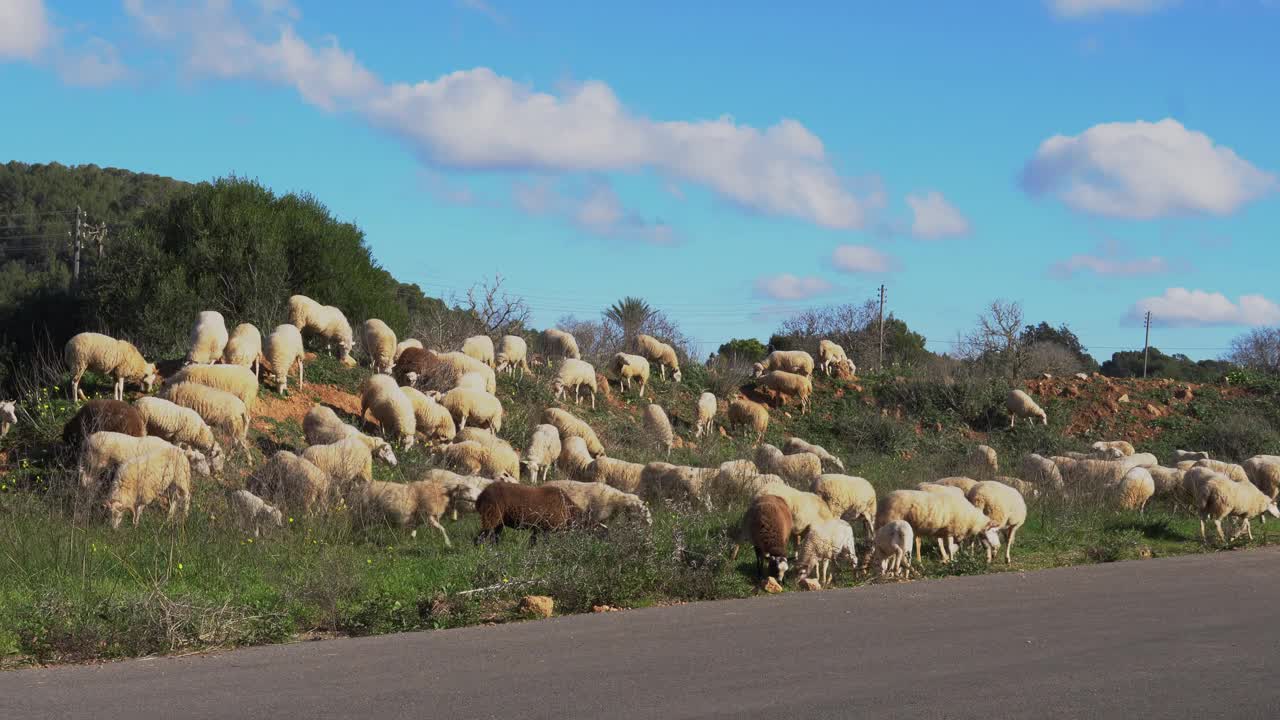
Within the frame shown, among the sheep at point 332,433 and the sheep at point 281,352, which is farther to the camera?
the sheep at point 281,352

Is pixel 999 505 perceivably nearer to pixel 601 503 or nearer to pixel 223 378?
Answer: pixel 601 503

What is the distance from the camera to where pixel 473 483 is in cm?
1565

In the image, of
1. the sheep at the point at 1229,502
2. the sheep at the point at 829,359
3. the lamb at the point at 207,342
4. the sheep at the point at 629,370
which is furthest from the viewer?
the sheep at the point at 829,359

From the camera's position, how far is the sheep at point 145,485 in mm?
14195

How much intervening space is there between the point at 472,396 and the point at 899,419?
1483cm

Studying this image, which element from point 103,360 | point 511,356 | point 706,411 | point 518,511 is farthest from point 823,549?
point 706,411

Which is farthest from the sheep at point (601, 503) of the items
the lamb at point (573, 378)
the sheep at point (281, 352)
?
the lamb at point (573, 378)

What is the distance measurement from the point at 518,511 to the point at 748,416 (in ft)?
60.5

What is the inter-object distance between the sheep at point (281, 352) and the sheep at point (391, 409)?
1722mm

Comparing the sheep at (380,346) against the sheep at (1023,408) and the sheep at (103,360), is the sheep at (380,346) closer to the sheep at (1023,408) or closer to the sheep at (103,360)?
the sheep at (103,360)

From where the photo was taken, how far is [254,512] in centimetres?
1402

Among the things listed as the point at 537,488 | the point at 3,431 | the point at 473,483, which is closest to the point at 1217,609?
the point at 537,488

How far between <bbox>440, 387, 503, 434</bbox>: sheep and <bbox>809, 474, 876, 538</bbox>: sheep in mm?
9012

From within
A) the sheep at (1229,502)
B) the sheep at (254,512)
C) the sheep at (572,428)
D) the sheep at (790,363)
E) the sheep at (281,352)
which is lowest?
the sheep at (254,512)
